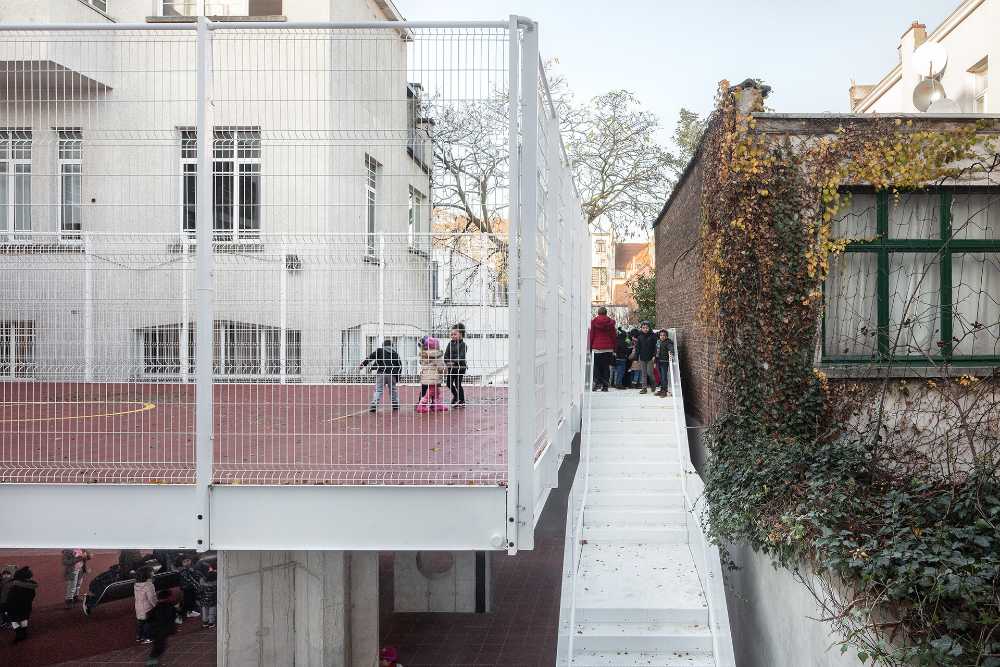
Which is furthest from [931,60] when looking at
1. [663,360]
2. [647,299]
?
[647,299]

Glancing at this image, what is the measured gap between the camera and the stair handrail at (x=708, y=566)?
747 centimetres

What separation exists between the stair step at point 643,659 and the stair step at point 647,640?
37 millimetres

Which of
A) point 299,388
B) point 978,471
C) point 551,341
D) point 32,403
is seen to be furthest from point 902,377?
point 32,403

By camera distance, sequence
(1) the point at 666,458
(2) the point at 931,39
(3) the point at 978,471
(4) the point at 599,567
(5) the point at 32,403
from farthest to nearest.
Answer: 1. (2) the point at 931,39
2. (1) the point at 666,458
3. (4) the point at 599,567
4. (3) the point at 978,471
5. (5) the point at 32,403

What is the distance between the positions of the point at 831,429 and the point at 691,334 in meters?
4.74

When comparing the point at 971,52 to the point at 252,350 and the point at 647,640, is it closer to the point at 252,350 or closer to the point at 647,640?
the point at 647,640

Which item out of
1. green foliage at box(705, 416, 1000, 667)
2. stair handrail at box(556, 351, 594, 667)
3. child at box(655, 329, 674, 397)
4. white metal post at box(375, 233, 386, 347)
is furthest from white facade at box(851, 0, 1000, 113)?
white metal post at box(375, 233, 386, 347)

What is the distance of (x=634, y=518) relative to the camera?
9859 mm

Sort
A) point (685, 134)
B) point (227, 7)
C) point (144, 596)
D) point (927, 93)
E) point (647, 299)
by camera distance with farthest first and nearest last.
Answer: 1. point (685, 134)
2. point (647, 299)
3. point (227, 7)
4. point (927, 93)
5. point (144, 596)

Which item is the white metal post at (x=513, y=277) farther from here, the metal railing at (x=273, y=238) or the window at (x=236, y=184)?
the window at (x=236, y=184)

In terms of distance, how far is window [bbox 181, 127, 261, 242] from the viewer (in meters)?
5.10

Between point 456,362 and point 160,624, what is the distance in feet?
25.0

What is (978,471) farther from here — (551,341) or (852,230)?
(852,230)

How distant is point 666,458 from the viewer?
36.4 feet
